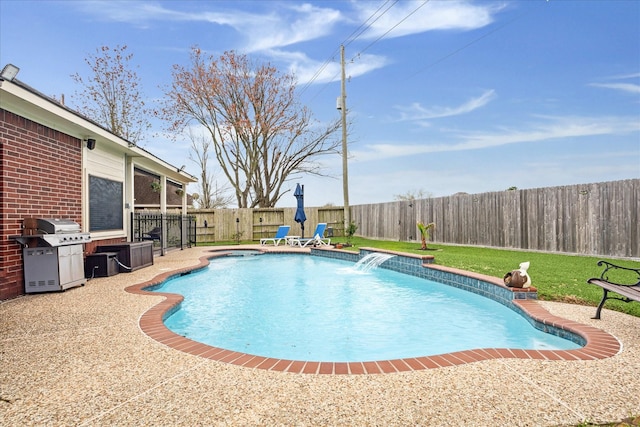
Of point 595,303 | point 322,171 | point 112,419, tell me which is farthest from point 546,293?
point 322,171

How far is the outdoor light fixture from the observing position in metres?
4.66

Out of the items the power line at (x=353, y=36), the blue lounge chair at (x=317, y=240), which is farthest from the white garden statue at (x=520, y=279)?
the power line at (x=353, y=36)

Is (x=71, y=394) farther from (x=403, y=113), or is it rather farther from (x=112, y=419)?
(x=403, y=113)

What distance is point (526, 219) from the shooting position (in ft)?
36.2

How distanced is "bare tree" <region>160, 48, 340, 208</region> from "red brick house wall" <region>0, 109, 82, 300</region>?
15.4 meters

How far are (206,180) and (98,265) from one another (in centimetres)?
2163

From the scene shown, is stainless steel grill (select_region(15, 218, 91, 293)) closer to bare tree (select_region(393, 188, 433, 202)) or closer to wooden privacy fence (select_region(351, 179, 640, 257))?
wooden privacy fence (select_region(351, 179, 640, 257))

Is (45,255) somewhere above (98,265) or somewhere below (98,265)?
above

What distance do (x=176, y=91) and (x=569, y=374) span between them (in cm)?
2311

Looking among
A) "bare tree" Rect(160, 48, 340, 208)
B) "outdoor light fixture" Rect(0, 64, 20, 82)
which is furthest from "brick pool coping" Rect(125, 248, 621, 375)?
"bare tree" Rect(160, 48, 340, 208)

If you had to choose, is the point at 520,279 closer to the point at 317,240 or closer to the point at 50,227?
the point at 50,227

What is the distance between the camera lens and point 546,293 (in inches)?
209

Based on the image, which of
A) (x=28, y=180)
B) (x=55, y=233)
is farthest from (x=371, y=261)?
(x=28, y=180)

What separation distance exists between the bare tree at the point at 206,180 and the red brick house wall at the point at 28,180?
19031 mm
